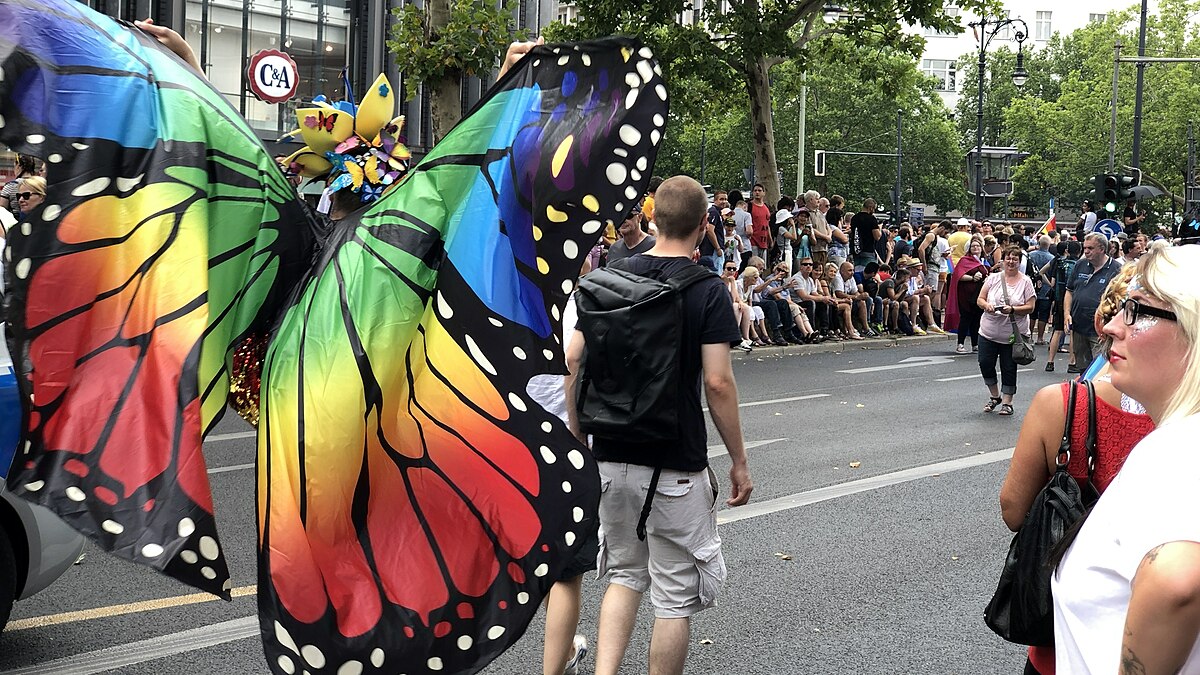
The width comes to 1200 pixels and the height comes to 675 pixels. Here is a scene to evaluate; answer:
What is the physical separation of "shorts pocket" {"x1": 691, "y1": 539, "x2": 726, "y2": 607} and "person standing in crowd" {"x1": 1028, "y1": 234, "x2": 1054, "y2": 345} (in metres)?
18.1

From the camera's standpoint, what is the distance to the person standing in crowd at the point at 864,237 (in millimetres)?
22125

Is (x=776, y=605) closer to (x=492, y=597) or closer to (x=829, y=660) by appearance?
(x=829, y=660)

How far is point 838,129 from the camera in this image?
74688 mm

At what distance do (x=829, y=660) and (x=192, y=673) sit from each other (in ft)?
8.12

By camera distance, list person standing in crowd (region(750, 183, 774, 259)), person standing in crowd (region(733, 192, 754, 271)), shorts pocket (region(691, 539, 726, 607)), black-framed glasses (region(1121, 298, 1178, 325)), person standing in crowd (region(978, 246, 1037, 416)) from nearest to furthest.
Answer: black-framed glasses (region(1121, 298, 1178, 325)) < shorts pocket (region(691, 539, 726, 607)) < person standing in crowd (region(978, 246, 1037, 416)) < person standing in crowd (region(733, 192, 754, 271)) < person standing in crowd (region(750, 183, 774, 259))

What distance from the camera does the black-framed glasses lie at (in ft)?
7.47

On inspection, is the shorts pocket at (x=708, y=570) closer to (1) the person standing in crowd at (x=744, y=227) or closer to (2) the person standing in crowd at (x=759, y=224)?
(1) the person standing in crowd at (x=744, y=227)

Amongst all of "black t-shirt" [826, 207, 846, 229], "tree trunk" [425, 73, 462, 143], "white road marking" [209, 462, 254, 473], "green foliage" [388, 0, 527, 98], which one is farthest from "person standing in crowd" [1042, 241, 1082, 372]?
"white road marking" [209, 462, 254, 473]

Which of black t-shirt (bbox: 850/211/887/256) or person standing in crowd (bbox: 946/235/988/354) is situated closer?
person standing in crowd (bbox: 946/235/988/354)

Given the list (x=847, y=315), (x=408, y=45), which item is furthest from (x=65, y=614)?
(x=847, y=315)

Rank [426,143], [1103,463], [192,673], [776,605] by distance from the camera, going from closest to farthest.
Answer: [1103,463] < [192,673] < [776,605] < [426,143]

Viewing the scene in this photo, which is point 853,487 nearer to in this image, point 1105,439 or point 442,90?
point 1105,439

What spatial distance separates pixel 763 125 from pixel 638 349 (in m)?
21.4

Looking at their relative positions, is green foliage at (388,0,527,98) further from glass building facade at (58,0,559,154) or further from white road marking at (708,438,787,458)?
glass building facade at (58,0,559,154)
